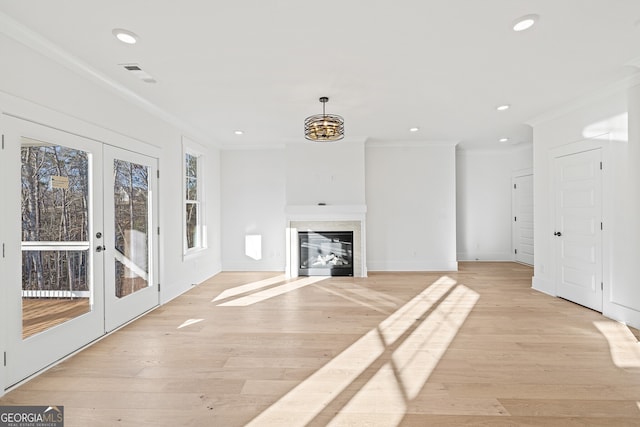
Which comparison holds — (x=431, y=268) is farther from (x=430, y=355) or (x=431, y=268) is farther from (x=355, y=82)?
(x=355, y=82)

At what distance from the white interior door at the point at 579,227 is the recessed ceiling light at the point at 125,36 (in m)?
5.03

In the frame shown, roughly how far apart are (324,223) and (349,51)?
358 centimetres

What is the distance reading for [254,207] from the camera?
20.7 feet

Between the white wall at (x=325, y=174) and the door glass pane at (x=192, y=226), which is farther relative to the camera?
the white wall at (x=325, y=174)

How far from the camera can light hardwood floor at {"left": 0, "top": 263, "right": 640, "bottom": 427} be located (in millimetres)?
1862

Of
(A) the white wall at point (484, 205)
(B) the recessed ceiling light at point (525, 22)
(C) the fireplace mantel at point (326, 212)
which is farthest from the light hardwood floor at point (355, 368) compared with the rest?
(A) the white wall at point (484, 205)

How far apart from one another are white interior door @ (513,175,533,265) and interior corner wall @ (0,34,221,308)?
669cm

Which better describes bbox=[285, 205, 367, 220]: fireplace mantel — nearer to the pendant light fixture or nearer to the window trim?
the window trim

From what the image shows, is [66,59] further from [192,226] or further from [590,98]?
[590,98]

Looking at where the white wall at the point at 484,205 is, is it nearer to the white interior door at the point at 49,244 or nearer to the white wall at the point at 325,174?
the white wall at the point at 325,174

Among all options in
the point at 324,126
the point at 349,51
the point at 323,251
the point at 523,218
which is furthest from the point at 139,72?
the point at 523,218

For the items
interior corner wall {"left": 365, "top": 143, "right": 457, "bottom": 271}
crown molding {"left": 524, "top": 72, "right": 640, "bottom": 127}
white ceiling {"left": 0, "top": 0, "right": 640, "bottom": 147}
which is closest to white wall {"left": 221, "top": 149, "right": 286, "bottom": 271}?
interior corner wall {"left": 365, "top": 143, "right": 457, "bottom": 271}

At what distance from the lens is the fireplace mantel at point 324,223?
575 cm

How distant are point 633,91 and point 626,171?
0.85 metres
